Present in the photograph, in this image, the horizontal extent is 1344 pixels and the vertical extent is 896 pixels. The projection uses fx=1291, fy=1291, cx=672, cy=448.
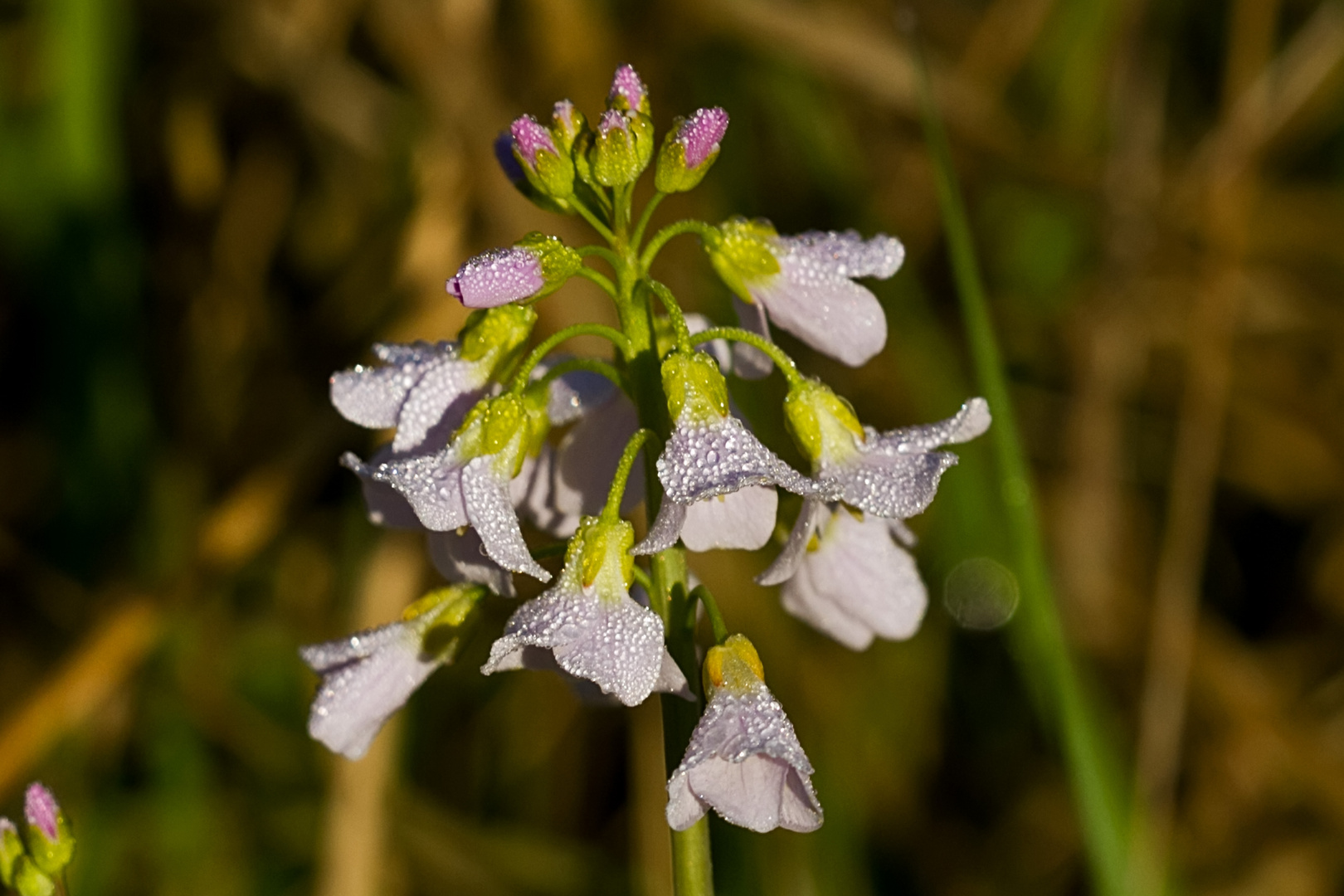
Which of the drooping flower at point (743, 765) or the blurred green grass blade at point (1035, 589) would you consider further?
the blurred green grass blade at point (1035, 589)

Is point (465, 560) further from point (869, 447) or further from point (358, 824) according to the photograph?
point (358, 824)

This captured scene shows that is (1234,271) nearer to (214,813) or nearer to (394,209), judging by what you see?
(394,209)

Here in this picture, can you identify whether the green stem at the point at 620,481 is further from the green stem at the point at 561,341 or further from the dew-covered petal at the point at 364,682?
the dew-covered petal at the point at 364,682

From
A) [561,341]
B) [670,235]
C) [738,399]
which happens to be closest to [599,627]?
[561,341]

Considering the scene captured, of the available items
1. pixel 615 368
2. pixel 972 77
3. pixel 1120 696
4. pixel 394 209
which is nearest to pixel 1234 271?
pixel 972 77

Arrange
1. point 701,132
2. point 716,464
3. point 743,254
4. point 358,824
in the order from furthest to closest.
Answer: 1. point 358,824
2. point 743,254
3. point 701,132
4. point 716,464

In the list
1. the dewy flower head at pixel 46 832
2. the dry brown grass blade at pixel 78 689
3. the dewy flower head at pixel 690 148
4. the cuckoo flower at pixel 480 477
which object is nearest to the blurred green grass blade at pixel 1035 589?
the dewy flower head at pixel 690 148

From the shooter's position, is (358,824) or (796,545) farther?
(358,824)
